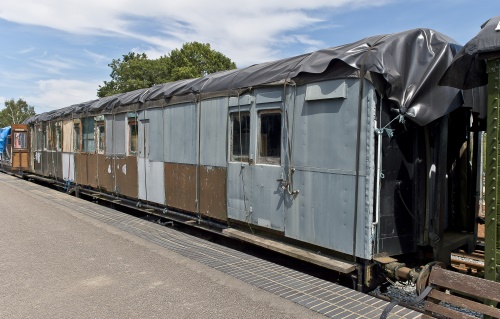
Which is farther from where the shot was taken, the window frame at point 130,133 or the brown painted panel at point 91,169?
the brown painted panel at point 91,169

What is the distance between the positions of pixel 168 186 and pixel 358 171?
4.96 meters

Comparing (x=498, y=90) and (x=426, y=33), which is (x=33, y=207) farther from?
(x=498, y=90)

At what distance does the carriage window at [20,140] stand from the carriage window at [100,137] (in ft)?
37.8

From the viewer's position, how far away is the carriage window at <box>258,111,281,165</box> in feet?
19.0

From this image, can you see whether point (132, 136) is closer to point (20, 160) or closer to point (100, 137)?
point (100, 137)

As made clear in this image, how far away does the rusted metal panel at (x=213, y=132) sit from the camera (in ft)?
22.4

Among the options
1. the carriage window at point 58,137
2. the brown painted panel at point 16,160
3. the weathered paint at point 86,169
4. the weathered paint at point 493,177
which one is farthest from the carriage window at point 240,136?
the brown painted panel at point 16,160

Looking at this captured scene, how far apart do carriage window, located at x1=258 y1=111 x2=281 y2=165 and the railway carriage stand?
0.05 ft

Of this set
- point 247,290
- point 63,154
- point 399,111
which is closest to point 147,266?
point 247,290

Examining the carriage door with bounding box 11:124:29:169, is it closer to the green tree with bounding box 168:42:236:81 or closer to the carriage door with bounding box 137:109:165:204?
the carriage door with bounding box 137:109:165:204

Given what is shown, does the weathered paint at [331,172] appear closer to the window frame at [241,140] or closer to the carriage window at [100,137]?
the window frame at [241,140]

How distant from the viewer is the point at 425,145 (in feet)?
16.5

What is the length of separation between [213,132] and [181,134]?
1.20 meters

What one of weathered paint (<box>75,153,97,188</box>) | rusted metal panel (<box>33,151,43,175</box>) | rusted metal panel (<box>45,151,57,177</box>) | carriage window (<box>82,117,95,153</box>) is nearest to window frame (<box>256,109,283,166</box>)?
weathered paint (<box>75,153,97,188</box>)
